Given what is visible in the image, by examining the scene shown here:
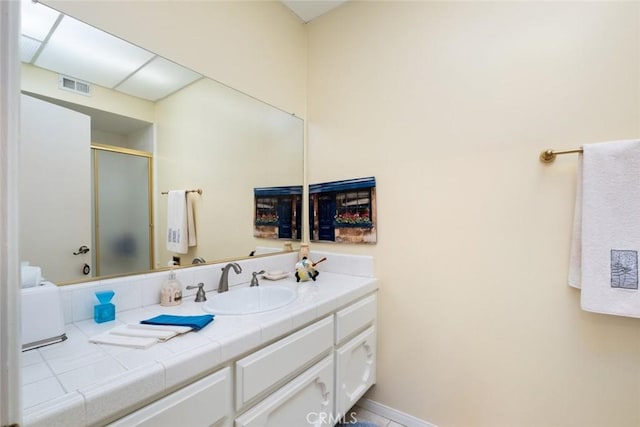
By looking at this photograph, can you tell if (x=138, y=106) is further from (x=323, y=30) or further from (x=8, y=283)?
(x=323, y=30)

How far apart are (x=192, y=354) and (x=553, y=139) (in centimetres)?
167

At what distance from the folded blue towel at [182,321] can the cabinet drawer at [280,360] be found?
0.19 m

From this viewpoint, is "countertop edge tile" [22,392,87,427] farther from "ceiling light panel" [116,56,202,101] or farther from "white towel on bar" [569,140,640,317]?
"white towel on bar" [569,140,640,317]

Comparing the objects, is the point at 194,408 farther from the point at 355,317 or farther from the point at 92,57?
the point at 92,57

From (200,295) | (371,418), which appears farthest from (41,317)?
(371,418)

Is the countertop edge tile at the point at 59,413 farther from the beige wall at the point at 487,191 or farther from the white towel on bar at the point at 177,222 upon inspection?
the beige wall at the point at 487,191

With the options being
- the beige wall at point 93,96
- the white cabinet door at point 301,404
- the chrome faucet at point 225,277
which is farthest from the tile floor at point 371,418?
the beige wall at point 93,96

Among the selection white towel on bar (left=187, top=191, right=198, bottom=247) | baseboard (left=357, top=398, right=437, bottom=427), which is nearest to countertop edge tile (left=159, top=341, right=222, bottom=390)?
white towel on bar (left=187, top=191, right=198, bottom=247)

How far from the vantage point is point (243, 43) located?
169 centimetres

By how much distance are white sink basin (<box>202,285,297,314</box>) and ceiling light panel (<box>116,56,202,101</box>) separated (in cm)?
101

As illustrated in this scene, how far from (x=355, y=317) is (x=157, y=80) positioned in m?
→ 1.55

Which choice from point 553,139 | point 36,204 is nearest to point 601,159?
point 553,139

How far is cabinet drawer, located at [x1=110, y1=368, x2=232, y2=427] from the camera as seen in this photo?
0.71 metres

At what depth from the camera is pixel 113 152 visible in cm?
119
